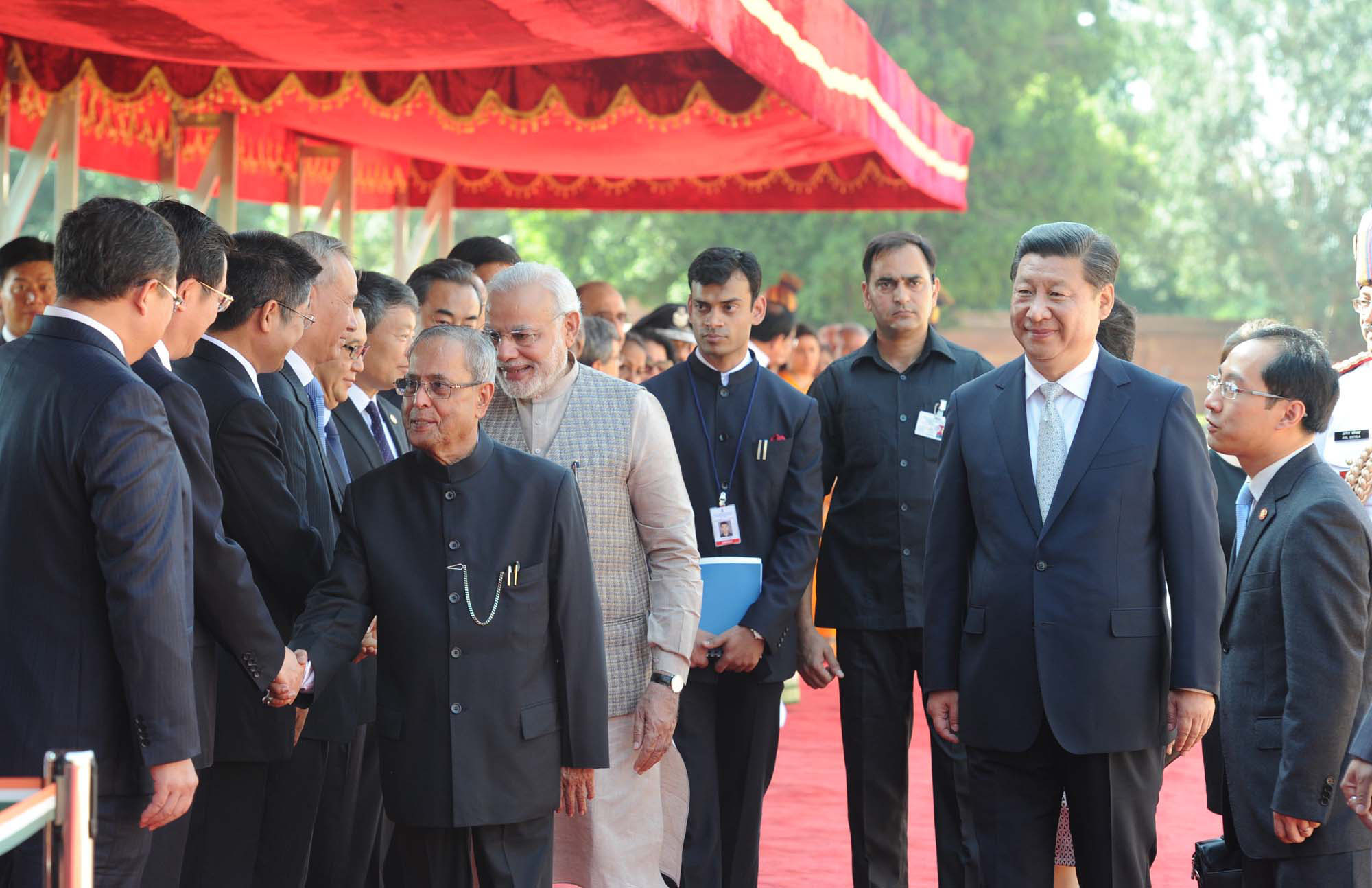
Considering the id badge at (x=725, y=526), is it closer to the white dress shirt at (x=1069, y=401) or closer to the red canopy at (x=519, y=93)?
the white dress shirt at (x=1069, y=401)

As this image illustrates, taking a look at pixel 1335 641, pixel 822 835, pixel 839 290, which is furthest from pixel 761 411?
pixel 839 290

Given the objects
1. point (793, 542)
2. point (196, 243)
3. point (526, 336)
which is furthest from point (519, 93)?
point (196, 243)

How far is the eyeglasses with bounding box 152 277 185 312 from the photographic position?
322 cm

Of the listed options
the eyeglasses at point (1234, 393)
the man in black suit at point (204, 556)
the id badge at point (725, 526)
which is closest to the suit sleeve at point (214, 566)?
the man in black suit at point (204, 556)

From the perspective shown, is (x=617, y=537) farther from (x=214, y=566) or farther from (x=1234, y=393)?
(x=1234, y=393)

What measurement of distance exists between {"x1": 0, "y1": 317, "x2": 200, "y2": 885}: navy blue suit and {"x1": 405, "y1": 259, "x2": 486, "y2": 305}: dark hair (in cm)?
244

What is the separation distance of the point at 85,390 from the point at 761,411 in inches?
99.5

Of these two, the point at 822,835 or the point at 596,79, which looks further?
the point at 596,79

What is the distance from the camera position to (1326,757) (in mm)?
3680

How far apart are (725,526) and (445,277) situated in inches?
55.5

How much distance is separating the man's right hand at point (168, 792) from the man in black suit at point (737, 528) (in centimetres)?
196

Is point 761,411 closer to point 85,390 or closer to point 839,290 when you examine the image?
point 85,390

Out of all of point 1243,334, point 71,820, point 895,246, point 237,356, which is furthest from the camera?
point 895,246

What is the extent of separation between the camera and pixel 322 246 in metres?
4.44
